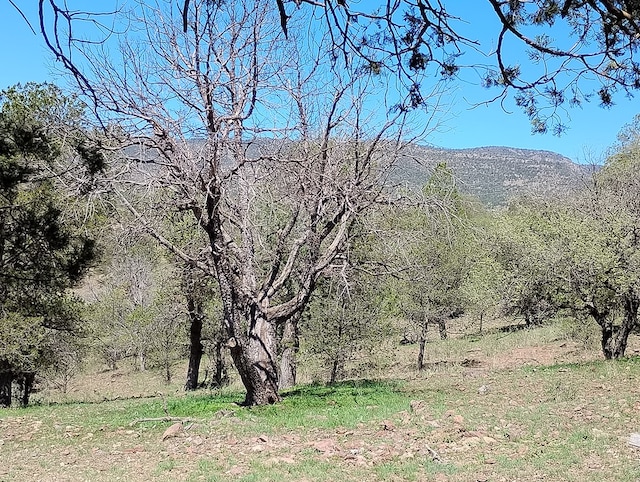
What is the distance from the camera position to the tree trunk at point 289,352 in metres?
13.1

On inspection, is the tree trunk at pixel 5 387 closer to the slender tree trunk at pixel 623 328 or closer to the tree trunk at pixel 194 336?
the tree trunk at pixel 194 336

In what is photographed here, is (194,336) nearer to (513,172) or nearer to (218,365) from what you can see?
(218,365)

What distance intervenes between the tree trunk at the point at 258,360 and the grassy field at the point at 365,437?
0.33 m

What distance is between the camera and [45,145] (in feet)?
38.5

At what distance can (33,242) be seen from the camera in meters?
12.2

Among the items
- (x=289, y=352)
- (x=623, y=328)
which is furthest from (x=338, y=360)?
(x=623, y=328)

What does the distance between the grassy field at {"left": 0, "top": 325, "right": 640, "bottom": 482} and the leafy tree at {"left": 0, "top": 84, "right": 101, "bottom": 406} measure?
7.93 feet

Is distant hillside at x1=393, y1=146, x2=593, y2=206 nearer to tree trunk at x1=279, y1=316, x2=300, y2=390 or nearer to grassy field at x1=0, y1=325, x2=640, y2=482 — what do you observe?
tree trunk at x1=279, y1=316, x2=300, y2=390

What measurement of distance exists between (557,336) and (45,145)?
2125cm

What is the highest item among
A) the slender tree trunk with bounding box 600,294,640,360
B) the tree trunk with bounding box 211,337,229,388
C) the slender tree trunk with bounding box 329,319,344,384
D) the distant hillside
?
the distant hillside

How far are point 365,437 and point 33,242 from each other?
30.3ft

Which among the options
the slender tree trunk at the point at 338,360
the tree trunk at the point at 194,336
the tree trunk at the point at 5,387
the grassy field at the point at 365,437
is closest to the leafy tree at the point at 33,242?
the tree trunk at the point at 5,387

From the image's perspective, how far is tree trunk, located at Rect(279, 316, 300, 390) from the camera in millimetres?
13086

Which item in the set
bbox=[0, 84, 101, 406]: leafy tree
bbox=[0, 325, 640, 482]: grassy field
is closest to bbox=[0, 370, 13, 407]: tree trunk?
bbox=[0, 84, 101, 406]: leafy tree
